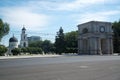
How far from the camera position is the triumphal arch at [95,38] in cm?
6462

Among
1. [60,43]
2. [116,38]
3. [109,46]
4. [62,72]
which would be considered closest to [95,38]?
[109,46]

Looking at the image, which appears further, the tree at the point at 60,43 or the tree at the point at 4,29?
the tree at the point at 60,43

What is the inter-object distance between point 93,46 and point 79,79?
54.8 metres

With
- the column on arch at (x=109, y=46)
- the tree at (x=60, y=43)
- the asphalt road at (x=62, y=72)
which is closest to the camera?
the asphalt road at (x=62, y=72)

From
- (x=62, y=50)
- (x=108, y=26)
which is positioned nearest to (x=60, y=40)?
(x=62, y=50)

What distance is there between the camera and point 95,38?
6475 centimetres

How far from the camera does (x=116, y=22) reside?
289 ft

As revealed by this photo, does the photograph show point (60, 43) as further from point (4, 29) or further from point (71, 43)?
point (4, 29)

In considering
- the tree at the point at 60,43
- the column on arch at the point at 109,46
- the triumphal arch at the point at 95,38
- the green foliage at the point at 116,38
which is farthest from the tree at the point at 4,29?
the green foliage at the point at 116,38

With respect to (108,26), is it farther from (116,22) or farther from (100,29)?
(116,22)

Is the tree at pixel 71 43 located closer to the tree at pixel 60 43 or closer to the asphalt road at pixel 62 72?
the tree at pixel 60 43

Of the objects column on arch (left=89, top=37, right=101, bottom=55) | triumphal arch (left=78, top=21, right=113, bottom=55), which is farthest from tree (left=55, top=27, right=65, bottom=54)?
column on arch (left=89, top=37, right=101, bottom=55)

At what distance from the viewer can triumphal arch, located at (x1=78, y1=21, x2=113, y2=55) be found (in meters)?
64.6

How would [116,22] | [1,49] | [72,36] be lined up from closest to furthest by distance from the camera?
[1,49]
[116,22]
[72,36]
